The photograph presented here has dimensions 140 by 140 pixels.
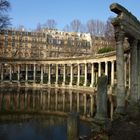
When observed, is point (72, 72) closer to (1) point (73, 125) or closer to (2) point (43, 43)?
(2) point (43, 43)

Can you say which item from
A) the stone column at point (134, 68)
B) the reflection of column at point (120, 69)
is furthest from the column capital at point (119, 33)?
the stone column at point (134, 68)

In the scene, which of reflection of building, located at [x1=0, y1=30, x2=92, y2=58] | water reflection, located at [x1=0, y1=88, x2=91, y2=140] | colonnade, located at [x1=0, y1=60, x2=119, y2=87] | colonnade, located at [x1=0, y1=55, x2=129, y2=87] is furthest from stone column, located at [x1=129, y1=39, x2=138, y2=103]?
reflection of building, located at [x1=0, y1=30, x2=92, y2=58]

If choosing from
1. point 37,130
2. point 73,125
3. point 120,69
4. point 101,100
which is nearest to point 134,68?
point 120,69

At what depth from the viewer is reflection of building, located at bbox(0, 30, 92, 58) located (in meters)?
110

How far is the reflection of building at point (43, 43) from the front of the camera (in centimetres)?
11039

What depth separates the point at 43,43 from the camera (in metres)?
124

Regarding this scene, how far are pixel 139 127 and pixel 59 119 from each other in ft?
34.5

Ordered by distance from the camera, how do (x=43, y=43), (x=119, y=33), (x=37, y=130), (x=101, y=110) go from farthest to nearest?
(x=43, y=43)
(x=37, y=130)
(x=119, y=33)
(x=101, y=110)

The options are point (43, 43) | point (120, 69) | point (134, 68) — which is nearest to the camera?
point (120, 69)

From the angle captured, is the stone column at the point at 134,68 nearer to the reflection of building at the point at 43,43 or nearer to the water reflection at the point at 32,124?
the water reflection at the point at 32,124

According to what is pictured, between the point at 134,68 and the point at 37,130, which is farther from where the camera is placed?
the point at 134,68

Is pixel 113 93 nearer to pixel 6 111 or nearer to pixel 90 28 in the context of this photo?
pixel 6 111

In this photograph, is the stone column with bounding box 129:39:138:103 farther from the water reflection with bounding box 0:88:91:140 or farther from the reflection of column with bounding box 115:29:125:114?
the water reflection with bounding box 0:88:91:140

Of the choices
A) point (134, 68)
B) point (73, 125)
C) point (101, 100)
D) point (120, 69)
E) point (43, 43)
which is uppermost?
point (43, 43)
